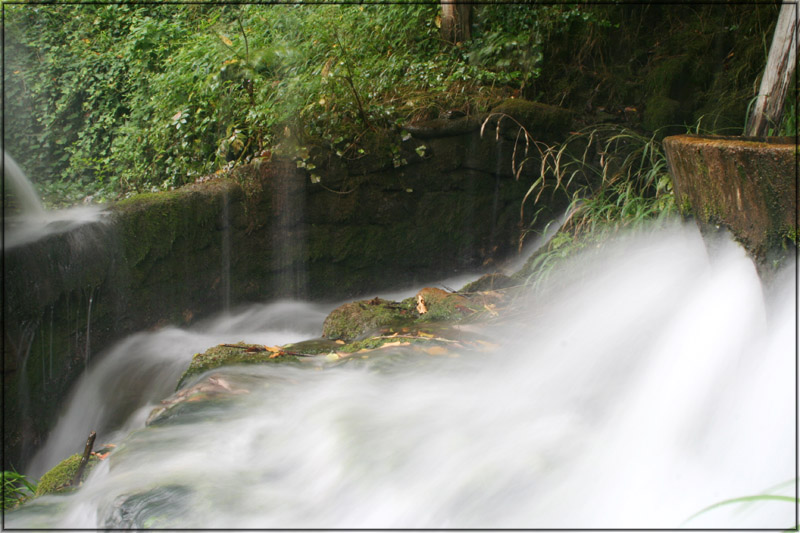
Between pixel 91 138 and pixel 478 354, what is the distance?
6.25 meters

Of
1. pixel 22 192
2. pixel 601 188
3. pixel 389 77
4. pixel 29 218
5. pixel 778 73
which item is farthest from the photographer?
pixel 389 77

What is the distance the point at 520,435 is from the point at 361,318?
1569 mm

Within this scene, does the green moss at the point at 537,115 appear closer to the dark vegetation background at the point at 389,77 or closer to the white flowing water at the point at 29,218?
the dark vegetation background at the point at 389,77

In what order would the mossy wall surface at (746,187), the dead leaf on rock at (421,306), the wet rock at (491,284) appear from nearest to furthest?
the mossy wall surface at (746,187) → the dead leaf on rock at (421,306) → the wet rock at (491,284)

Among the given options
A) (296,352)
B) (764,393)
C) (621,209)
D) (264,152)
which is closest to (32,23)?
(264,152)

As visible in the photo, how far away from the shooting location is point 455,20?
563 centimetres

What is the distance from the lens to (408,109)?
16.5ft

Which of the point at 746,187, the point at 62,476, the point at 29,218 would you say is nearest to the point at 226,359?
the point at 62,476

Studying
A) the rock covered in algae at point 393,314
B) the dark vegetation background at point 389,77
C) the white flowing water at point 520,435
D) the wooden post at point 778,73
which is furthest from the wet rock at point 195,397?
the wooden post at point 778,73

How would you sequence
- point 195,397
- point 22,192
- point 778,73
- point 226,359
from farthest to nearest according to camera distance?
point 22,192 < point 778,73 < point 226,359 < point 195,397

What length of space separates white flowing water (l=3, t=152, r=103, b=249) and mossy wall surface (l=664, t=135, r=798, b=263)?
3.56 meters

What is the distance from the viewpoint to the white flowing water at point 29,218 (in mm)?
3549

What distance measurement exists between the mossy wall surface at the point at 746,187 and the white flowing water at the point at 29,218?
356 cm

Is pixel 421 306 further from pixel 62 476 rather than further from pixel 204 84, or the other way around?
pixel 204 84
